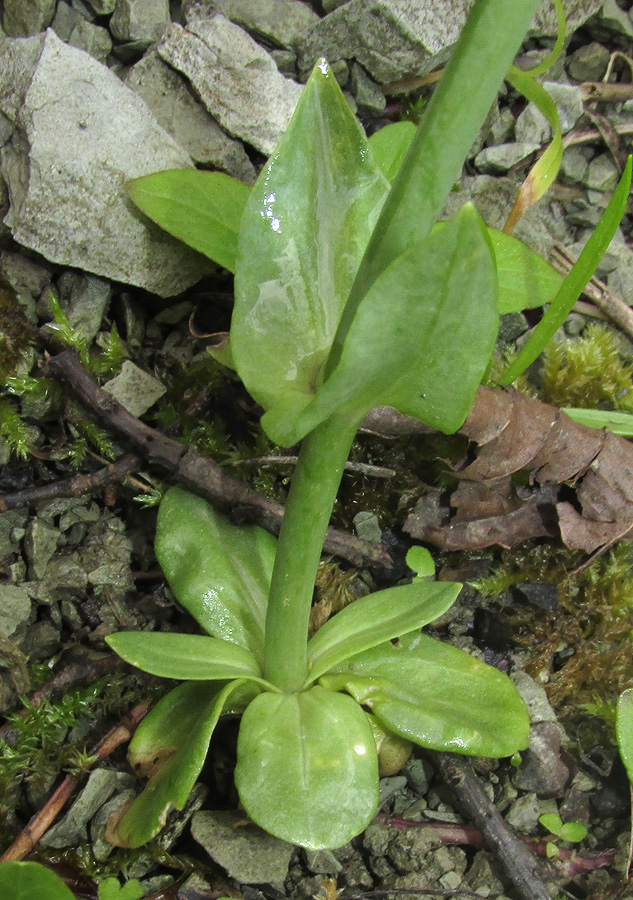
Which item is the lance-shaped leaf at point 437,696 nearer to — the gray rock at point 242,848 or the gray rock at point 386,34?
the gray rock at point 242,848

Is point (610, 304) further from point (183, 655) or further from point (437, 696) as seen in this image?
point (183, 655)

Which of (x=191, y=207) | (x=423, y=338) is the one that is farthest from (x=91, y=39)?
(x=423, y=338)

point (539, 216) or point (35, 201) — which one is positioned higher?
point (539, 216)

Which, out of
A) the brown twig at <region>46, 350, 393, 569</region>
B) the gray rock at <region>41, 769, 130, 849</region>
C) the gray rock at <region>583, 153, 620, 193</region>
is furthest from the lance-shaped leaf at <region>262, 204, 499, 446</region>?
the gray rock at <region>583, 153, 620, 193</region>

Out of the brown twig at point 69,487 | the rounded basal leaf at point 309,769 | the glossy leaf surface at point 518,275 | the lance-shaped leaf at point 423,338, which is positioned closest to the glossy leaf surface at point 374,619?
the rounded basal leaf at point 309,769

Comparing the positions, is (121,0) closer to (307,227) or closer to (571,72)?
(307,227)

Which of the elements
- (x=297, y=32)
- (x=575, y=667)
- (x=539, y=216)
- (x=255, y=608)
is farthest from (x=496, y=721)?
(x=297, y=32)
